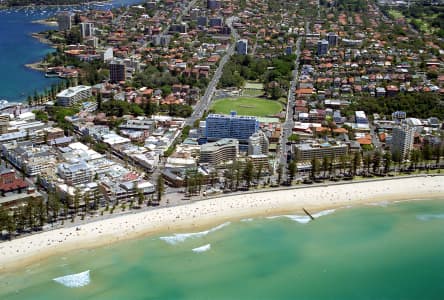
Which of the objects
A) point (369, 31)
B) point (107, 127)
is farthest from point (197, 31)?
point (107, 127)

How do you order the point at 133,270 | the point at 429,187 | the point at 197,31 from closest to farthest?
the point at 133,270, the point at 429,187, the point at 197,31

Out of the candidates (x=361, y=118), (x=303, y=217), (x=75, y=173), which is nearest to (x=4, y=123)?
(x=75, y=173)

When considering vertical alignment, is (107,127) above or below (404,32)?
below

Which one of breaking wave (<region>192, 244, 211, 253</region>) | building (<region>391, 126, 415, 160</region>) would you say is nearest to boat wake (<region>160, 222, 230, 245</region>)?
breaking wave (<region>192, 244, 211, 253</region>)

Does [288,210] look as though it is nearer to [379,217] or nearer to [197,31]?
[379,217]

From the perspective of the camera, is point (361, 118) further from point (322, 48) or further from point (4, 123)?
point (4, 123)
